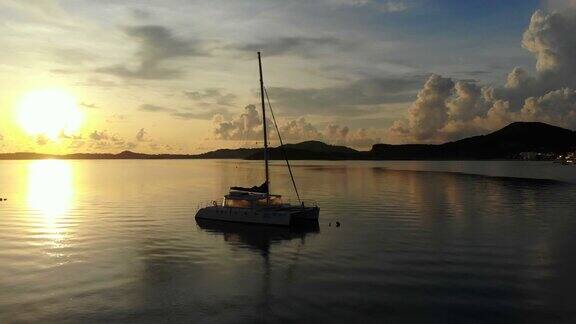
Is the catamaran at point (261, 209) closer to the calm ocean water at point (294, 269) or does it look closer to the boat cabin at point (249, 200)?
the boat cabin at point (249, 200)

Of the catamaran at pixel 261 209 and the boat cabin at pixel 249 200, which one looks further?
the boat cabin at pixel 249 200

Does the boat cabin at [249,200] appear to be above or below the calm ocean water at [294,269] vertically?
above

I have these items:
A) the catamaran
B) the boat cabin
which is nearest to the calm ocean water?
the catamaran

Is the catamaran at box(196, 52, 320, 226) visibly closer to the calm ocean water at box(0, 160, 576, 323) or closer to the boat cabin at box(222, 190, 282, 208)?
the boat cabin at box(222, 190, 282, 208)

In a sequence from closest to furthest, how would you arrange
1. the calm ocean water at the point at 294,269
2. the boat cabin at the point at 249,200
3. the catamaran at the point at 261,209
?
the calm ocean water at the point at 294,269
the catamaran at the point at 261,209
the boat cabin at the point at 249,200

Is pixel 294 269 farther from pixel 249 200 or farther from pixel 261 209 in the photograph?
pixel 249 200

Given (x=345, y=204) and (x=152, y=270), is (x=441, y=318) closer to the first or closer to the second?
(x=152, y=270)

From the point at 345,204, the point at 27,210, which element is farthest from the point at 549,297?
the point at 27,210

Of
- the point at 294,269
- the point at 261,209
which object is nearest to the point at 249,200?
the point at 261,209

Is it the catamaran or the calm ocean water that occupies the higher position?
the catamaran

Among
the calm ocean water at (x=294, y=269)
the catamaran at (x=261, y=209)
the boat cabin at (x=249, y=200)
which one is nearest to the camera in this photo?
the calm ocean water at (x=294, y=269)

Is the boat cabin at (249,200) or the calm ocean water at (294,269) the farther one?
the boat cabin at (249,200)

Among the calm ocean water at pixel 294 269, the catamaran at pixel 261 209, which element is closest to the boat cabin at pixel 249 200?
the catamaran at pixel 261 209

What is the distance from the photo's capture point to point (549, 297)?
30.2 m
